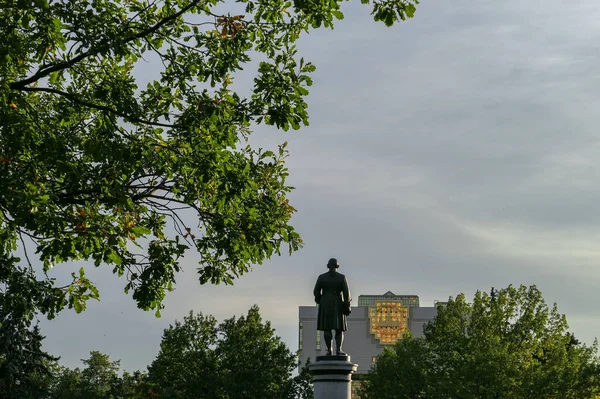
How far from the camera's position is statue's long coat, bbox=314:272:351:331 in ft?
70.6

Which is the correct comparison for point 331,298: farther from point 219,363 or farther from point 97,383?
point 97,383

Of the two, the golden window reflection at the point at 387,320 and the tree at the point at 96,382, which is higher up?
the golden window reflection at the point at 387,320

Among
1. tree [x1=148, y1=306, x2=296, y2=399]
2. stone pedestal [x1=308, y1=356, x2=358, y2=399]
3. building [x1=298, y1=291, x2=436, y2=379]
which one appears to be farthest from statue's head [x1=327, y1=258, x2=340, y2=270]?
building [x1=298, y1=291, x2=436, y2=379]

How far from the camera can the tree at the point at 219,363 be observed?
4606 cm

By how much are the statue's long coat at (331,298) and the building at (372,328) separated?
95.9m

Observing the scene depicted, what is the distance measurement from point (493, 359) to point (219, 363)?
15861 millimetres

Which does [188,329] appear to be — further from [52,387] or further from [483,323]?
[52,387]

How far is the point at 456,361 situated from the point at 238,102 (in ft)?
98.1

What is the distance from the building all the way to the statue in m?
95.9

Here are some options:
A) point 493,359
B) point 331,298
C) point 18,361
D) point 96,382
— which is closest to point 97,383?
point 96,382

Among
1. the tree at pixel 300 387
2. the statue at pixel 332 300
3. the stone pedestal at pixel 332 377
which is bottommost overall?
the stone pedestal at pixel 332 377

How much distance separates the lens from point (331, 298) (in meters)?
21.6

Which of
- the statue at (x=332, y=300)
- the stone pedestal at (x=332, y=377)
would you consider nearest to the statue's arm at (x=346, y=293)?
the statue at (x=332, y=300)

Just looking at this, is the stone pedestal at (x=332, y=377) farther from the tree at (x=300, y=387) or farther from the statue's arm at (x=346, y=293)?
the tree at (x=300, y=387)
